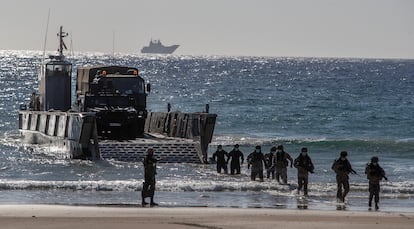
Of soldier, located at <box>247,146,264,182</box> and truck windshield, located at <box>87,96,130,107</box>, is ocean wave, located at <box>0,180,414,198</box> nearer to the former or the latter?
soldier, located at <box>247,146,264,182</box>

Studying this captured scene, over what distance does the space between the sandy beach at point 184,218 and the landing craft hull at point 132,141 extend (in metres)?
13.6

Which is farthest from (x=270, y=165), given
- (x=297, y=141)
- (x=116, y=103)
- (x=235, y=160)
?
(x=297, y=141)

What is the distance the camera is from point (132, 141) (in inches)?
1548

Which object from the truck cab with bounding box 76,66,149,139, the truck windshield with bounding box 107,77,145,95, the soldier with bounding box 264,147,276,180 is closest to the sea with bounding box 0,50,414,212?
the soldier with bounding box 264,147,276,180

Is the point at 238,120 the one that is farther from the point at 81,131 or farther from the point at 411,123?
the point at 81,131

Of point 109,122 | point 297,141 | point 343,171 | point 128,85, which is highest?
point 128,85

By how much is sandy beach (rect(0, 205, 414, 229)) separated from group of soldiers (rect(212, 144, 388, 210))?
1.70 meters

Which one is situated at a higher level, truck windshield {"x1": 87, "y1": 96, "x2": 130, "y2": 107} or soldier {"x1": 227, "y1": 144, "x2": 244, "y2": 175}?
truck windshield {"x1": 87, "y1": 96, "x2": 130, "y2": 107}

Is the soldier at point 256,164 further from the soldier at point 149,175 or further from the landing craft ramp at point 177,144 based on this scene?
the soldier at point 149,175

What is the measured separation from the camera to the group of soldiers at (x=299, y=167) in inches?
985

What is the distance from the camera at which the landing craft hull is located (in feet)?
123

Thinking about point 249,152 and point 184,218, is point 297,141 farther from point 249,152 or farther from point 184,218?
point 184,218

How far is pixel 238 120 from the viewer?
71.9 meters

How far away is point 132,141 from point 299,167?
1317cm
